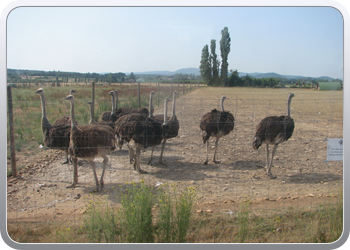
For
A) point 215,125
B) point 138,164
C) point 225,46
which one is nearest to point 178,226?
point 138,164

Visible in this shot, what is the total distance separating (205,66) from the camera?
6.47 metres

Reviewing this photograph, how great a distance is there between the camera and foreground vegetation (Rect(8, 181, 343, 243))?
3.79 meters

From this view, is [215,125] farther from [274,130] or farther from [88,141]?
[88,141]

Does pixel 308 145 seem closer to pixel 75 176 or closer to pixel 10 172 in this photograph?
pixel 75 176

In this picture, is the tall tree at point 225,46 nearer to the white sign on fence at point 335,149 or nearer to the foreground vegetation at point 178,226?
the white sign on fence at point 335,149

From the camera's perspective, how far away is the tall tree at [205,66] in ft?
18.7

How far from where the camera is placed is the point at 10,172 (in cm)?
635

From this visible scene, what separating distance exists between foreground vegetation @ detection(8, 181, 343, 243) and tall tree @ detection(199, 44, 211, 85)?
2.83 m

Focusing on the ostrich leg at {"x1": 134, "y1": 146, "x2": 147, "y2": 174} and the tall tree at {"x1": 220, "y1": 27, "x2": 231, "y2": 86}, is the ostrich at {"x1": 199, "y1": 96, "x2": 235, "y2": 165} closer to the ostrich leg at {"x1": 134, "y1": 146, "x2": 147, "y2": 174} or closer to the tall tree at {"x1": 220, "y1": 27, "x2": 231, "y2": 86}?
the tall tree at {"x1": 220, "y1": 27, "x2": 231, "y2": 86}

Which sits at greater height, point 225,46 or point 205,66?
point 225,46

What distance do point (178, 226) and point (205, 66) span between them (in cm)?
371

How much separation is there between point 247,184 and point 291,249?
2237mm

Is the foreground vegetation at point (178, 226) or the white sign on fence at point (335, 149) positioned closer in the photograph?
the foreground vegetation at point (178, 226)

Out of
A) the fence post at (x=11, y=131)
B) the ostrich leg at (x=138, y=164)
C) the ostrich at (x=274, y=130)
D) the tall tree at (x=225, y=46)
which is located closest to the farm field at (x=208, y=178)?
the ostrich leg at (x=138, y=164)
